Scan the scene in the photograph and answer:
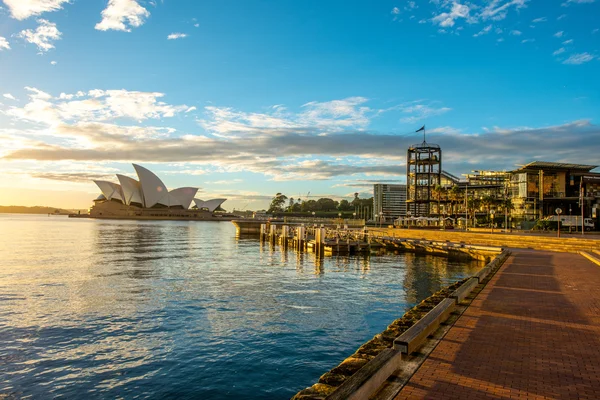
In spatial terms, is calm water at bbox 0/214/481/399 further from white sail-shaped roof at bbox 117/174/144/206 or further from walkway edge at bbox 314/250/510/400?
white sail-shaped roof at bbox 117/174/144/206

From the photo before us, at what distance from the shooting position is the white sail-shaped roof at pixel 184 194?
17575cm

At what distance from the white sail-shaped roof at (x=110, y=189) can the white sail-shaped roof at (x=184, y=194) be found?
2245 centimetres

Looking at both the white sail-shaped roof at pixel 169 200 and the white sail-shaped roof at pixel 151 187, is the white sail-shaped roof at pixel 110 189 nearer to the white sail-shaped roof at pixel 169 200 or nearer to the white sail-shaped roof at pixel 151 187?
the white sail-shaped roof at pixel 151 187

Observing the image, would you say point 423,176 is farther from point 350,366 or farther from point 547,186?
point 350,366

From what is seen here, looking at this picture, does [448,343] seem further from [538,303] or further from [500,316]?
[538,303]

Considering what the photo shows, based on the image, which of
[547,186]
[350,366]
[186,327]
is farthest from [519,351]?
[547,186]

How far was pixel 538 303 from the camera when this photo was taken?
39.8ft

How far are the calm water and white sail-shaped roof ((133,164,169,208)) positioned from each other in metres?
123

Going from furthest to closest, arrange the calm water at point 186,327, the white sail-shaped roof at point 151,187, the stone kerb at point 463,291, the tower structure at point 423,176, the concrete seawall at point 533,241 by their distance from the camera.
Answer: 1. the white sail-shaped roof at point 151,187
2. the tower structure at point 423,176
3. the concrete seawall at point 533,241
4. the stone kerb at point 463,291
5. the calm water at point 186,327

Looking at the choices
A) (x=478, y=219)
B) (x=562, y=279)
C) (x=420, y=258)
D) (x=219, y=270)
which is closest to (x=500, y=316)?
(x=562, y=279)

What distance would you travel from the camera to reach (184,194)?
178 meters

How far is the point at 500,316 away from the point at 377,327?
4165 millimetres

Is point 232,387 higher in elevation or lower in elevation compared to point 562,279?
lower

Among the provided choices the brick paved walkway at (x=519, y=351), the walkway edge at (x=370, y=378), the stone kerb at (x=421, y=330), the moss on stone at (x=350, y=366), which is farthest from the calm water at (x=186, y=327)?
the brick paved walkway at (x=519, y=351)
